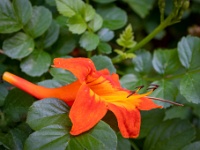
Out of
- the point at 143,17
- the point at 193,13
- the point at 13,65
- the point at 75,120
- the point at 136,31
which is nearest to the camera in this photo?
the point at 75,120

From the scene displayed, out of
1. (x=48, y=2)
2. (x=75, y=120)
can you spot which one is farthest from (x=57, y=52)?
(x=75, y=120)

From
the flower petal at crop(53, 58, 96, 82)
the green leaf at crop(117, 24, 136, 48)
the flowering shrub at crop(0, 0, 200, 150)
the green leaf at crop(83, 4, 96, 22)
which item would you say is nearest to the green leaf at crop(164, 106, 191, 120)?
the flowering shrub at crop(0, 0, 200, 150)

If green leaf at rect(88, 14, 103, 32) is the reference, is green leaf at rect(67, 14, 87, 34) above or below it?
above

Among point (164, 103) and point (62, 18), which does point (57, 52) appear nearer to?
point (62, 18)

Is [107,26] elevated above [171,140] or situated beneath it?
elevated above

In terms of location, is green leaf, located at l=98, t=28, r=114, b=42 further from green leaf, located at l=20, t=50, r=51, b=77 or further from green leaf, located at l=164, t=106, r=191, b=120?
green leaf, located at l=164, t=106, r=191, b=120

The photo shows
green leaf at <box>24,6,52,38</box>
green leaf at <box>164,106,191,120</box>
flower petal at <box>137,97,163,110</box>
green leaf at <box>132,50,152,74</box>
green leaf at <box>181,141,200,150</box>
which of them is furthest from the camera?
green leaf at <box>164,106,191,120</box>

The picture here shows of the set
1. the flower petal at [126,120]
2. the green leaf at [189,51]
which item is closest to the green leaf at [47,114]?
the flower petal at [126,120]

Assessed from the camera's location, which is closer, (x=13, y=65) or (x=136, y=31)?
(x=13, y=65)
